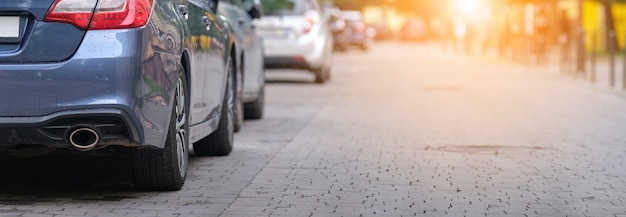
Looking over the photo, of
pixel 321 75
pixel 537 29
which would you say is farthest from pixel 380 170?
pixel 537 29

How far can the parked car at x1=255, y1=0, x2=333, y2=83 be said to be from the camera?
2234cm

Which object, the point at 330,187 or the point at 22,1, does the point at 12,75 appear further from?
the point at 330,187

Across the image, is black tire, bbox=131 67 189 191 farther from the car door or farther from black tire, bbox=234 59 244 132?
black tire, bbox=234 59 244 132

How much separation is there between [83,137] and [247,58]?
17.5ft

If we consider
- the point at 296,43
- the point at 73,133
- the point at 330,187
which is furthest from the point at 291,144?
the point at 296,43

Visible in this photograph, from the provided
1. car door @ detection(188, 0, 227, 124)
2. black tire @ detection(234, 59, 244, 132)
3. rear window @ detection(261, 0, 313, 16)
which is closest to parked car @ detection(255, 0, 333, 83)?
rear window @ detection(261, 0, 313, 16)

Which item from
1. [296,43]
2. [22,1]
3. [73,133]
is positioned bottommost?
[296,43]

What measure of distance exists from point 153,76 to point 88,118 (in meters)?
0.42

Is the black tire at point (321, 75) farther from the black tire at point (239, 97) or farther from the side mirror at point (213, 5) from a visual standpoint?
the side mirror at point (213, 5)

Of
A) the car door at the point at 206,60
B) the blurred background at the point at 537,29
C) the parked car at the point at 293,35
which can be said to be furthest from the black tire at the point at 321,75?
the car door at the point at 206,60

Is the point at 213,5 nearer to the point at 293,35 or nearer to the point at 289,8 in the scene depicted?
the point at 293,35

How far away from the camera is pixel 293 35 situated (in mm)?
22469

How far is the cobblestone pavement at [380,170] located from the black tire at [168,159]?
3.1 inches

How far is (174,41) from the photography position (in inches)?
285
